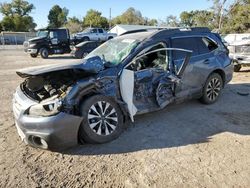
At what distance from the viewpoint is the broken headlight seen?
388cm


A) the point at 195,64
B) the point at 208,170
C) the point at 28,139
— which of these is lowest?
the point at 208,170

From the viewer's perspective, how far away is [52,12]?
77.4m

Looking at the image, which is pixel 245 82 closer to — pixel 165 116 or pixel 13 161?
pixel 165 116

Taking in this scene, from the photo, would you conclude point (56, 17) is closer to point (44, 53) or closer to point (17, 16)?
point (17, 16)

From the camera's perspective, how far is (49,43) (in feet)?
67.2

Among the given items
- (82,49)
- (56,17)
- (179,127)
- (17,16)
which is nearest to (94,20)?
(56,17)

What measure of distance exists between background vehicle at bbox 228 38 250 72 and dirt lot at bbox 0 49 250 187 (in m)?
6.52

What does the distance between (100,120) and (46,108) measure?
848 mm

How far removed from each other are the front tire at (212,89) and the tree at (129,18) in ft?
251

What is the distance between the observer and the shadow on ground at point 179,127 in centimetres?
431

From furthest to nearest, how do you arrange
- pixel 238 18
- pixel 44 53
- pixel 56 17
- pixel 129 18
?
pixel 129 18 → pixel 56 17 → pixel 238 18 → pixel 44 53

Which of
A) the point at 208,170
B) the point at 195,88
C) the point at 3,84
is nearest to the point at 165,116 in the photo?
the point at 195,88

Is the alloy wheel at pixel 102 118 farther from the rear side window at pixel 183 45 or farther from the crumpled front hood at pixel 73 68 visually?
the rear side window at pixel 183 45

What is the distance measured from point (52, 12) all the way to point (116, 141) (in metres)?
79.3
